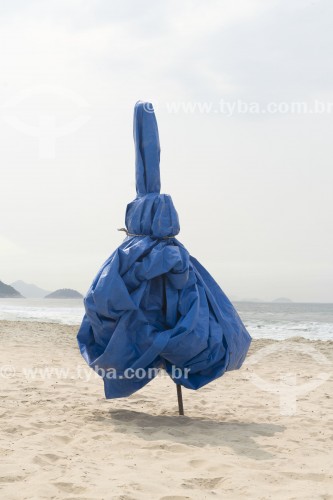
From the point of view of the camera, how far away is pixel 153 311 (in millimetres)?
5090

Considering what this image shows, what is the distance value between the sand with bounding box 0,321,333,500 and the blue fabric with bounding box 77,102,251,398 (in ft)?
1.69

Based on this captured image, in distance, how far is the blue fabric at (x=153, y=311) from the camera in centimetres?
489

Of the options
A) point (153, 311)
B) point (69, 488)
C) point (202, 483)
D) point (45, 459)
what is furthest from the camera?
point (153, 311)

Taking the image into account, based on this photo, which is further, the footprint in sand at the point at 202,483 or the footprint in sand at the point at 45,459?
the footprint in sand at the point at 45,459

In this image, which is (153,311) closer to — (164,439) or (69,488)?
(164,439)

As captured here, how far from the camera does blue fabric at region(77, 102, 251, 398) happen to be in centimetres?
489

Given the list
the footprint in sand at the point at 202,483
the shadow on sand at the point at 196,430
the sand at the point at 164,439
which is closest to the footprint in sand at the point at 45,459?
the sand at the point at 164,439

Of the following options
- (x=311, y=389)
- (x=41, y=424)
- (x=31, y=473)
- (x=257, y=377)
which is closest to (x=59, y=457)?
(x=31, y=473)

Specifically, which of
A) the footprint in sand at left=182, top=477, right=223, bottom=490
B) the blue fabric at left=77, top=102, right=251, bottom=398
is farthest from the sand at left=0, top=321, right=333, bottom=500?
the blue fabric at left=77, top=102, right=251, bottom=398

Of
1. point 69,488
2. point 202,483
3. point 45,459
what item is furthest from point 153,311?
point 69,488

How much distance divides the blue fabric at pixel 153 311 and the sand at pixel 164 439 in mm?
515

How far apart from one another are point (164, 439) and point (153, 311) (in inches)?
40.3

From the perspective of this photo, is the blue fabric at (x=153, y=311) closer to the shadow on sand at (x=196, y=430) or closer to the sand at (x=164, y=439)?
the shadow on sand at (x=196, y=430)

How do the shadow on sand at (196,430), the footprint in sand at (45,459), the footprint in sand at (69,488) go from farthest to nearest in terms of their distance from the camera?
the shadow on sand at (196,430), the footprint in sand at (45,459), the footprint in sand at (69,488)
